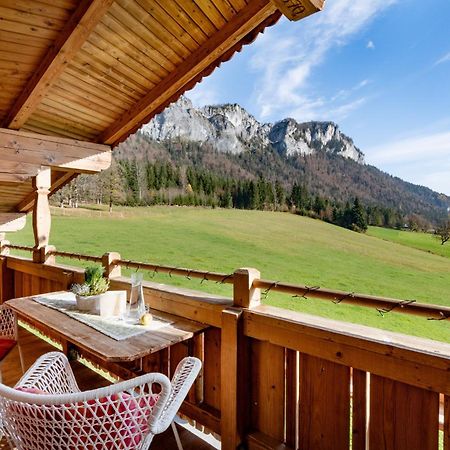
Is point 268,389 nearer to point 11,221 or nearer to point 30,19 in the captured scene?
point 30,19

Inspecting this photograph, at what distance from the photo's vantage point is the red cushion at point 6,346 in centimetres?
235

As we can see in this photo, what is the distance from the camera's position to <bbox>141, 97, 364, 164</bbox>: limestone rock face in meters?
17.3

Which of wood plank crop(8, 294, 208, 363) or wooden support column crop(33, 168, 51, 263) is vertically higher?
wooden support column crop(33, 168, 51, 263)

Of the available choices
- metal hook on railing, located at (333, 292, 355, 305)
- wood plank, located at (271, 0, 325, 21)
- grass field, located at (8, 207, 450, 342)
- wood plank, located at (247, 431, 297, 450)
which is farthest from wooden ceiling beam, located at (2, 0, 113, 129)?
grass field, located at (8, 207, 450, 342)

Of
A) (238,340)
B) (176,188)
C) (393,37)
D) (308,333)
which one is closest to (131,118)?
(238,340)

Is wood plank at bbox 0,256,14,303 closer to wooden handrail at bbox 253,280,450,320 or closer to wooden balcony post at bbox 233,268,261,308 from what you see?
wooden balcony post at bbox 233,268,261,308

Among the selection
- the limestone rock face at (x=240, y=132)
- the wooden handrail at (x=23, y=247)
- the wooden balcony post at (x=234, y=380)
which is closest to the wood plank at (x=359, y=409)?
the wooden balcony post at (x=234, y=380)

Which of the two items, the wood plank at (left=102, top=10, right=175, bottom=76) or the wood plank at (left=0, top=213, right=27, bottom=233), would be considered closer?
the wood plank at (left=102, top=10, right=175, bottom=76)

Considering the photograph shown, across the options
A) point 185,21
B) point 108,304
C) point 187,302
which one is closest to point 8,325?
point 108,304

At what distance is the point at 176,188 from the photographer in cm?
1902

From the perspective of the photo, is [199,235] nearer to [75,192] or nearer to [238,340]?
[75,192]

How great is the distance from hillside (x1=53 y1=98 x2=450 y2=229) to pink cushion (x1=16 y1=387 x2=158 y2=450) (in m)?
4.88

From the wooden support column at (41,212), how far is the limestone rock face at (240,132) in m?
13.2

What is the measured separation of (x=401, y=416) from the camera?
1269 millimetres
